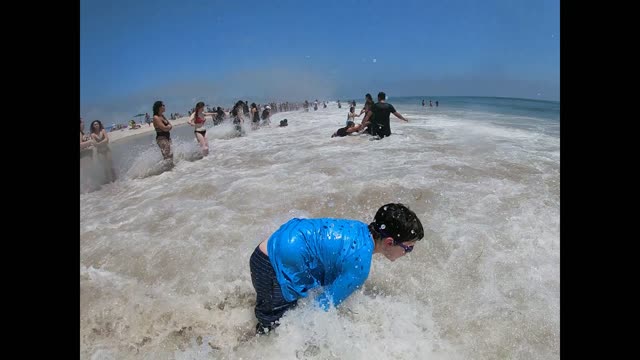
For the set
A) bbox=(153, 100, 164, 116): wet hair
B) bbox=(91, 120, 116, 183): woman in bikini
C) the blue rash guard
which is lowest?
the blue rash guard

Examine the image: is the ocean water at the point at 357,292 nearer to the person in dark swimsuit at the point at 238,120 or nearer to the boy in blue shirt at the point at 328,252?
the boy in blue shirt at the point at 328,252

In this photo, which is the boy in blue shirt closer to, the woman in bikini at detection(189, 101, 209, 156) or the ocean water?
the ocean water

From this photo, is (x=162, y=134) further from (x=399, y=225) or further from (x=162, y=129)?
(x=399, y=225)

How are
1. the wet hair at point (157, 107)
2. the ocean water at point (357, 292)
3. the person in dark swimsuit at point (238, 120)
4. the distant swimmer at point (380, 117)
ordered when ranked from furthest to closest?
the person in dark swimsuit at point (238, 120) < the distant swimmer at point (380, 117) < the wet hair at point (157, 107) < the ocean water at point (357, 292)

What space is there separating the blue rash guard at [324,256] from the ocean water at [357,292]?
0.26m

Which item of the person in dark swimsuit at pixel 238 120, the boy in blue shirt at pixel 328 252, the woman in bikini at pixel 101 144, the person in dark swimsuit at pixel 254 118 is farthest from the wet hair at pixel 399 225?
the person in dark swimsuit at pixel 254 118

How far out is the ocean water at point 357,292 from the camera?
288 centimetres

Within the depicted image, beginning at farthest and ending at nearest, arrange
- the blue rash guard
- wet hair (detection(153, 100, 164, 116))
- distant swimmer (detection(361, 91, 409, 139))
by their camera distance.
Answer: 1. distant swimmer (detection(361, 91, 409, 139))
2. wet hair (detection(153, 100, 164, 116))
3. the blue rash guard

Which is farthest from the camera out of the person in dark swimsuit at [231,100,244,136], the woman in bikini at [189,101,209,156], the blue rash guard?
the person in dark swimsuit at [231,100,244,136]

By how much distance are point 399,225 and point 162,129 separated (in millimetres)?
8033

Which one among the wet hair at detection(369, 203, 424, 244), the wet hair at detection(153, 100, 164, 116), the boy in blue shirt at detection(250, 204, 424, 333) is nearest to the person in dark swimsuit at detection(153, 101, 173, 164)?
the wet hair at detection(153, 100, 164, 116)

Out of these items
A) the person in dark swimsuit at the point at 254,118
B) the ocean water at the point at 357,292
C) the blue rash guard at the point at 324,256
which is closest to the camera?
the blue rash guard at the point at 324,256

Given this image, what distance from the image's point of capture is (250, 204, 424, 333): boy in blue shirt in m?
2.48

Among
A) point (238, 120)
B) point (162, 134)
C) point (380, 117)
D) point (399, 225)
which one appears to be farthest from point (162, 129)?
point (399, 225)
